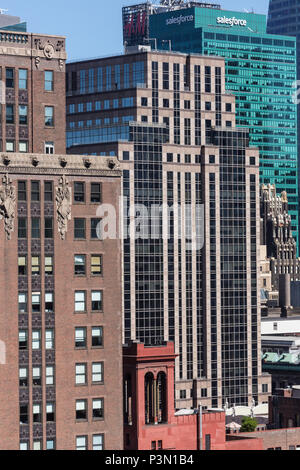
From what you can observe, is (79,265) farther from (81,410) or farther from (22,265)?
(81,410)

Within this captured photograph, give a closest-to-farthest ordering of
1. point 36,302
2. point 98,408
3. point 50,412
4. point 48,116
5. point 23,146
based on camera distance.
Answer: point 50,412, point 36,302, point 98,408, point 23,146, point 48,116

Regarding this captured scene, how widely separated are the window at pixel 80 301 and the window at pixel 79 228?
494 cm

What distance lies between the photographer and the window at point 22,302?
125944mm

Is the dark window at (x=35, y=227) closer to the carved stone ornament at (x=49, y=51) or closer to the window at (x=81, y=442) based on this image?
the carved stone ornament at (x=49, y=51)

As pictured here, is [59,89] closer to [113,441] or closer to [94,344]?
[94,344]

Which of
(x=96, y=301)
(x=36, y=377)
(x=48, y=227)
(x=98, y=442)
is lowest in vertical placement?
(x=98, y=442)

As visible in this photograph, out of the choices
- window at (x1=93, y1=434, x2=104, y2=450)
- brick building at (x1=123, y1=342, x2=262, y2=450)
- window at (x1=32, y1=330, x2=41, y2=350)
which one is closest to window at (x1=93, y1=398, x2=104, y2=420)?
window at (x1=93, y1=434, x2=104, y2=450)

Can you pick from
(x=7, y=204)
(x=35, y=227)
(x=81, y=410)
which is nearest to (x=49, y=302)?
(x=35, y=227)

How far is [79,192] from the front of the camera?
129 meters

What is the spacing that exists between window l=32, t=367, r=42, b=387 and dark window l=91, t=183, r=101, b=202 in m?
15.8

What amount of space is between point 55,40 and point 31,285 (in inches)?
918

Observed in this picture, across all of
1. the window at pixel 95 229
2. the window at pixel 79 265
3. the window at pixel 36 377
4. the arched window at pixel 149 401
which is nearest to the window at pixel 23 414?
the window at pixel 36 377

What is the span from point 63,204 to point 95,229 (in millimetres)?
3719
